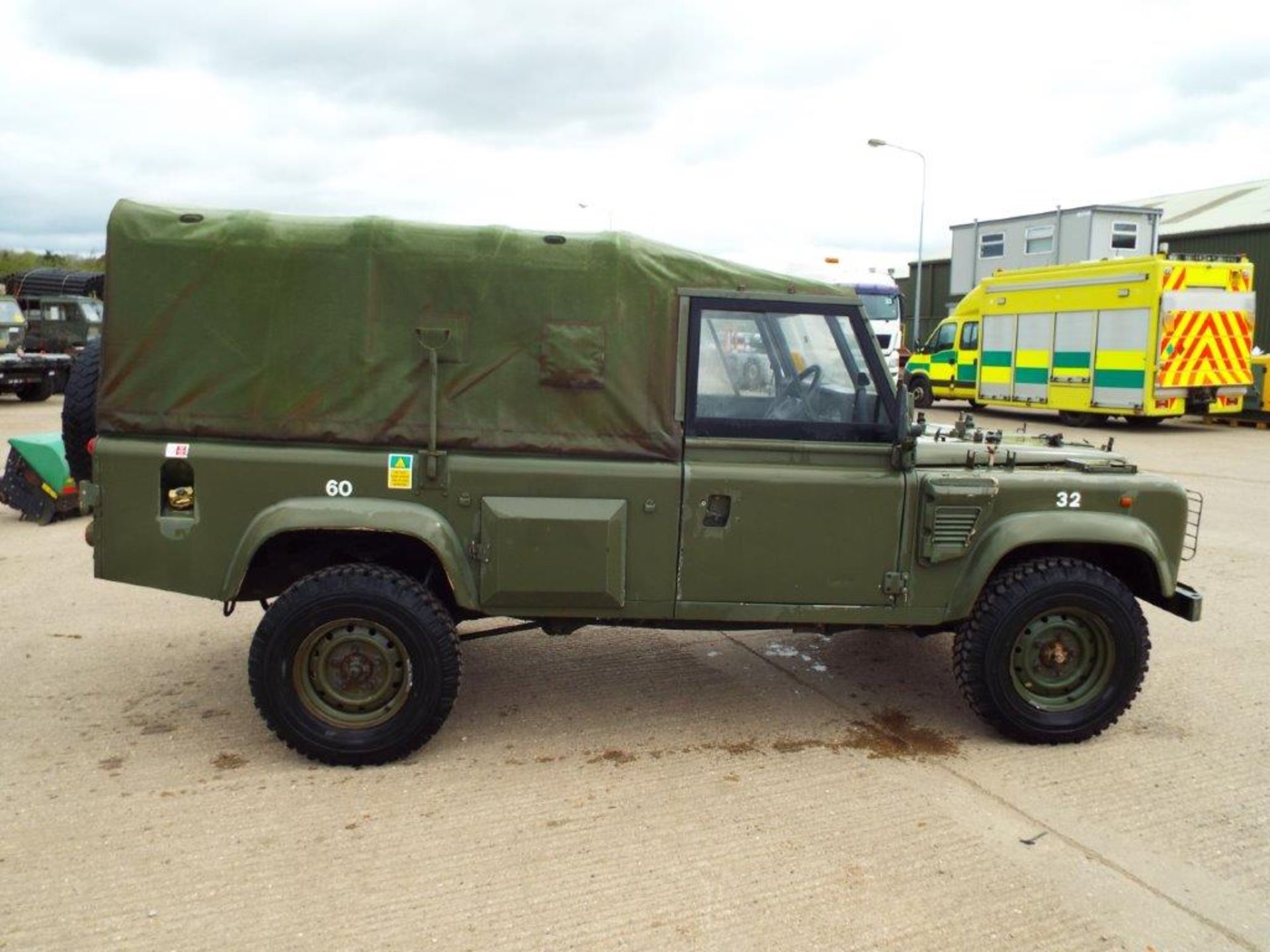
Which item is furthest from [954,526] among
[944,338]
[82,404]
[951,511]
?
[944,338]

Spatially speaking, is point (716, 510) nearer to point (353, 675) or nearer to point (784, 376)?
point (784, 376)

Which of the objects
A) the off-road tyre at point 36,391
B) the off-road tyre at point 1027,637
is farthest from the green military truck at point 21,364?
the off-road tyre at point 1027,637

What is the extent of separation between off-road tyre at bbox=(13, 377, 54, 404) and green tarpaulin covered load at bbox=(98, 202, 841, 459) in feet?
66.0

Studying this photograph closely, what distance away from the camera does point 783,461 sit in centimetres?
421

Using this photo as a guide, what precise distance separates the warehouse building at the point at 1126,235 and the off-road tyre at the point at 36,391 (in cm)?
2129

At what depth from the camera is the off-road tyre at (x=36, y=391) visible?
21.3m

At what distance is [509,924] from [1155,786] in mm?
2618

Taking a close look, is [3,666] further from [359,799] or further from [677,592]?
[677,592]

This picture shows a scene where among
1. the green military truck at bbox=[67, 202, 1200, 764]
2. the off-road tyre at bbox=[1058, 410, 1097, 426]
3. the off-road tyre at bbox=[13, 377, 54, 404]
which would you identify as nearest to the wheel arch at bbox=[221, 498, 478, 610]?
the green military truck at bbox=[67, 202, 1200, 764]

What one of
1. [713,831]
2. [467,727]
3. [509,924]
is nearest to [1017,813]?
[713,831]

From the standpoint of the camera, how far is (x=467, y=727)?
4.52 m

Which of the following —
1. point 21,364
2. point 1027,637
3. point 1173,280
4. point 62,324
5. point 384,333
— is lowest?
point 1027,637

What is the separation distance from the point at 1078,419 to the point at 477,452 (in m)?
18.3

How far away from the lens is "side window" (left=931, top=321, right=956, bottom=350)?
23.1 m
